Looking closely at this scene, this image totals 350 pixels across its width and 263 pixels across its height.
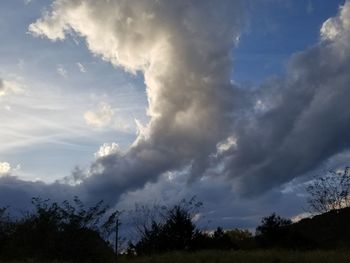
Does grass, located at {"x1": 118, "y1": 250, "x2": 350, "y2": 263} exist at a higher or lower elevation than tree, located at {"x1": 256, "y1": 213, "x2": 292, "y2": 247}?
lower

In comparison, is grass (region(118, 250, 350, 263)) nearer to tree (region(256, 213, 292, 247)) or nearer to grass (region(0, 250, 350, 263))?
grass (region(0, 250, 350, 263))

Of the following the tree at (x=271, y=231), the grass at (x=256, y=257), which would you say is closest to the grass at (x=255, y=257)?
the grass at (x=256, y=257)

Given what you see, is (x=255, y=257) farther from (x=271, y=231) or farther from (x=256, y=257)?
(x=271, y=231)

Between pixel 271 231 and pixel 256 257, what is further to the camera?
pixel 271 231

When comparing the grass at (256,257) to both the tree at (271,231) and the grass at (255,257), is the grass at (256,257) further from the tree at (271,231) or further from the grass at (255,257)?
the tree at (271,231)

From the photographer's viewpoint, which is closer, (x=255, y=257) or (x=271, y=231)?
(x=255, y=257)

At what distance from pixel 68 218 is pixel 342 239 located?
29207 mm

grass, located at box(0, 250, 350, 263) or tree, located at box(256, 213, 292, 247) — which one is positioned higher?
tree, located at box(256, 213, 292, 247)

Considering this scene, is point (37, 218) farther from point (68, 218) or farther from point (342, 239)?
point (342, 239)

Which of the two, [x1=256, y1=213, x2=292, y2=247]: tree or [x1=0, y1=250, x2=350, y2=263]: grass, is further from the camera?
[x1=256, y1=213, x2=292, y2=247]: tree

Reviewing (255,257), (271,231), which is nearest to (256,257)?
(255,257)

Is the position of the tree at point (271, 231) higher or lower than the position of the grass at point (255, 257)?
higher

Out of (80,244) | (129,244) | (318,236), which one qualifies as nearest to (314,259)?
(80,244)

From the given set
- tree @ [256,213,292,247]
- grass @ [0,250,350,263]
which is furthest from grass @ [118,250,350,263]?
tree @ [256,213,292,247]
